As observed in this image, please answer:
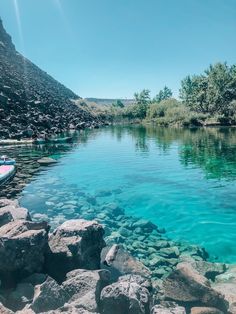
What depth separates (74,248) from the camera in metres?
9.56

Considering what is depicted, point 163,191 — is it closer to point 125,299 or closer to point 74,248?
point 74,248

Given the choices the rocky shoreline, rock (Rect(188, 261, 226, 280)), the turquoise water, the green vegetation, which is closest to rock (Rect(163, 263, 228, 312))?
the rocky shoreline

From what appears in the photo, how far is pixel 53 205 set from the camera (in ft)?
61.4

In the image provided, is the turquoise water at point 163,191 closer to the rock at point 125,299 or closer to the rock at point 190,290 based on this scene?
the rock at point 190,290

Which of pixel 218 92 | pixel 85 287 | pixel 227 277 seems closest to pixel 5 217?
pixel 85 287

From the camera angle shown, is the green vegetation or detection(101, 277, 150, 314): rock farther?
the green vegetation

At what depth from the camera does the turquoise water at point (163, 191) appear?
15.4 meters

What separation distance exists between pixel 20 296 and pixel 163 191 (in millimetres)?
14799

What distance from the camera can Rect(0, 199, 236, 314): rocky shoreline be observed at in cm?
745

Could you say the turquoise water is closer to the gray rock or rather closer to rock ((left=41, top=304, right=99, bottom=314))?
the gray rock

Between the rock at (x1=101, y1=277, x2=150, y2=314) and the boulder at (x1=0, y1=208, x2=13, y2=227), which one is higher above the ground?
the boulder at (x1=0, y1=208, x2=13, y2=227)

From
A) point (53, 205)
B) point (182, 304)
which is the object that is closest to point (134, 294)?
point (182, 304)

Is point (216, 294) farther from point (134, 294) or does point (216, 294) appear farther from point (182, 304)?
point (134, 294)

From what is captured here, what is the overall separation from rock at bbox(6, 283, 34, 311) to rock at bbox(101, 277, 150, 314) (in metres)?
1.82
